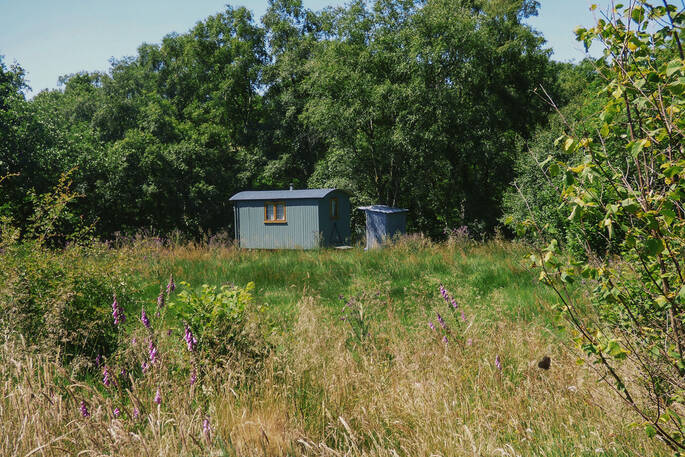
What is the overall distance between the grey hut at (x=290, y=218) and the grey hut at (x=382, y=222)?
58.1 inches

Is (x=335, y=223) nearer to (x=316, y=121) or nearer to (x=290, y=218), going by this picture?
(x=290, y=218)

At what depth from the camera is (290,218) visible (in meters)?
17.4

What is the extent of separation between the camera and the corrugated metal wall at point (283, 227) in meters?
17.1

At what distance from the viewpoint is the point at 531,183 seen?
49.7 feet

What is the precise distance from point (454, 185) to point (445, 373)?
19.2 metres

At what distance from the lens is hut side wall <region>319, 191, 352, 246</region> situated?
17.2 m

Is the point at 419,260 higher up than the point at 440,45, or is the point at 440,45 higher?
the point at 440,45

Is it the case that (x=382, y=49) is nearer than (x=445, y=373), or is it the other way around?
(x=445, y=373)

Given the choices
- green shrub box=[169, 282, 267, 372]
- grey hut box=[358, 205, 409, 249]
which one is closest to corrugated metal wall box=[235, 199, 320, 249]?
grey hut box=[358, 205, 409, 249]

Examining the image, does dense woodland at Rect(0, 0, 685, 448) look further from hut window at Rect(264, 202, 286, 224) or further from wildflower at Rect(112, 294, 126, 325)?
hut window at Rect(264, 202, 286, 224)

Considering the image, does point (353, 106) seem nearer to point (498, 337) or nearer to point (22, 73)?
point (22, 73)

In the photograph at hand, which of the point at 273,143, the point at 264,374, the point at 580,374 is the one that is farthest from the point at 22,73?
the point at 580,374

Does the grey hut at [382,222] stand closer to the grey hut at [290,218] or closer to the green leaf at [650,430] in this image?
the grey hut at [290,218]

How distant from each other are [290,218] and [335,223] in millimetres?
1800
